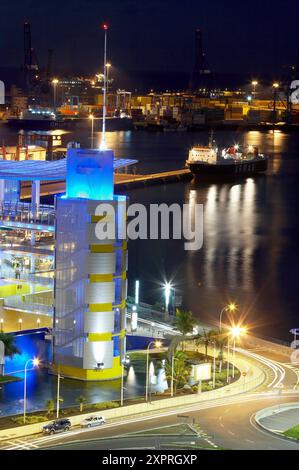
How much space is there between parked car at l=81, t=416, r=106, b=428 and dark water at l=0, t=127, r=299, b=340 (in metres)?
5.46

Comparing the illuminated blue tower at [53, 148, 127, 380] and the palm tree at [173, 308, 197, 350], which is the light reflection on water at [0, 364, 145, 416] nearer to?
the illuminated blue tower at [53, 148, 127, 380]

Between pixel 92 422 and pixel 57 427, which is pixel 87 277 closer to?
pixel 92 422

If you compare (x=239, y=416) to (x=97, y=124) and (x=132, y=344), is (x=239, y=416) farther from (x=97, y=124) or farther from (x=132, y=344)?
(x=97, y=124)

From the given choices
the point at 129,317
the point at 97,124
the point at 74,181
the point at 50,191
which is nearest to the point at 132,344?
the point at 129,317

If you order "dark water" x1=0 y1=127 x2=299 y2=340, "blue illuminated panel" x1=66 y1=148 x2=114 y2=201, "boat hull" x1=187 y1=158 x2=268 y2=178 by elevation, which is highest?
"blue illuminated panel" x1=66 y1=148 x2=114 y2=201

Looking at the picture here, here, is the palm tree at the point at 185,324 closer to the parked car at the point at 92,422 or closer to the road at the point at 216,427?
the road at the point at 216,427

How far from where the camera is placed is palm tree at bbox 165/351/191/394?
9.45m

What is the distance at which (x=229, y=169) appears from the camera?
36219 mm

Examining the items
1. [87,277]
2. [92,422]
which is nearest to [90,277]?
[87,277]

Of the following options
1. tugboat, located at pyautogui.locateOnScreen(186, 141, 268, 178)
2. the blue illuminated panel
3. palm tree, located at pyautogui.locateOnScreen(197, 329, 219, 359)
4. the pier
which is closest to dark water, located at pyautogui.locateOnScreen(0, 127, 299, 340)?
the pier

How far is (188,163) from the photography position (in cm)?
3472

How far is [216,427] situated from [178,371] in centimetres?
133

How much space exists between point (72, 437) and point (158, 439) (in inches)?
25.2

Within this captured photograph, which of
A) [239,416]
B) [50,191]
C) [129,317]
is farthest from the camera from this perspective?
[50,191]
